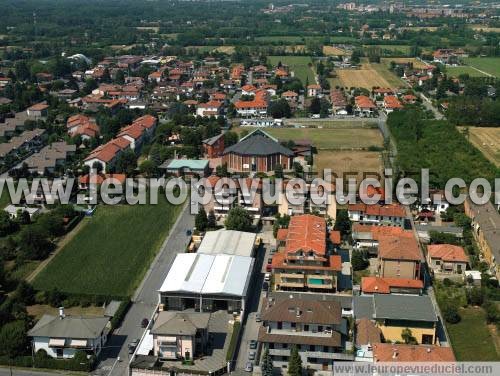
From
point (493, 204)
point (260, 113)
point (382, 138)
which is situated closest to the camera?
point (493, 204)

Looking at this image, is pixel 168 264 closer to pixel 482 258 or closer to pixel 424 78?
pixel 482 258

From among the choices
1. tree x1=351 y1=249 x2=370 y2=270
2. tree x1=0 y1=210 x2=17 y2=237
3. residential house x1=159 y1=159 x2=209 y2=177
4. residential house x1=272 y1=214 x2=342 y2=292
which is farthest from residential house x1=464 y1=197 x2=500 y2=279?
tree x1=0 y1=210 x2=17 y2=237

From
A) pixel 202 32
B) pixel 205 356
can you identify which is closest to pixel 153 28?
pixel 202 32

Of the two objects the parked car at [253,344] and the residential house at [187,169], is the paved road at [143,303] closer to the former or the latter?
the parked car at [253,344]

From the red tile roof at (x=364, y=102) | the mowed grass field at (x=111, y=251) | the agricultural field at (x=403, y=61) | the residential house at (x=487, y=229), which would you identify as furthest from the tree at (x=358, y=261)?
the agricultural field at (x=403, y=61)

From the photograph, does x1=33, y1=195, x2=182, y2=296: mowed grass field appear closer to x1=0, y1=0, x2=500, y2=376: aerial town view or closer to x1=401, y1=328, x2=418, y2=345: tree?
x1=0, y1=0, x2=500, y2=376: aerial town view

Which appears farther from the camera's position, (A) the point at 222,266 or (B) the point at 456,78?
(B) the point at 456,78
